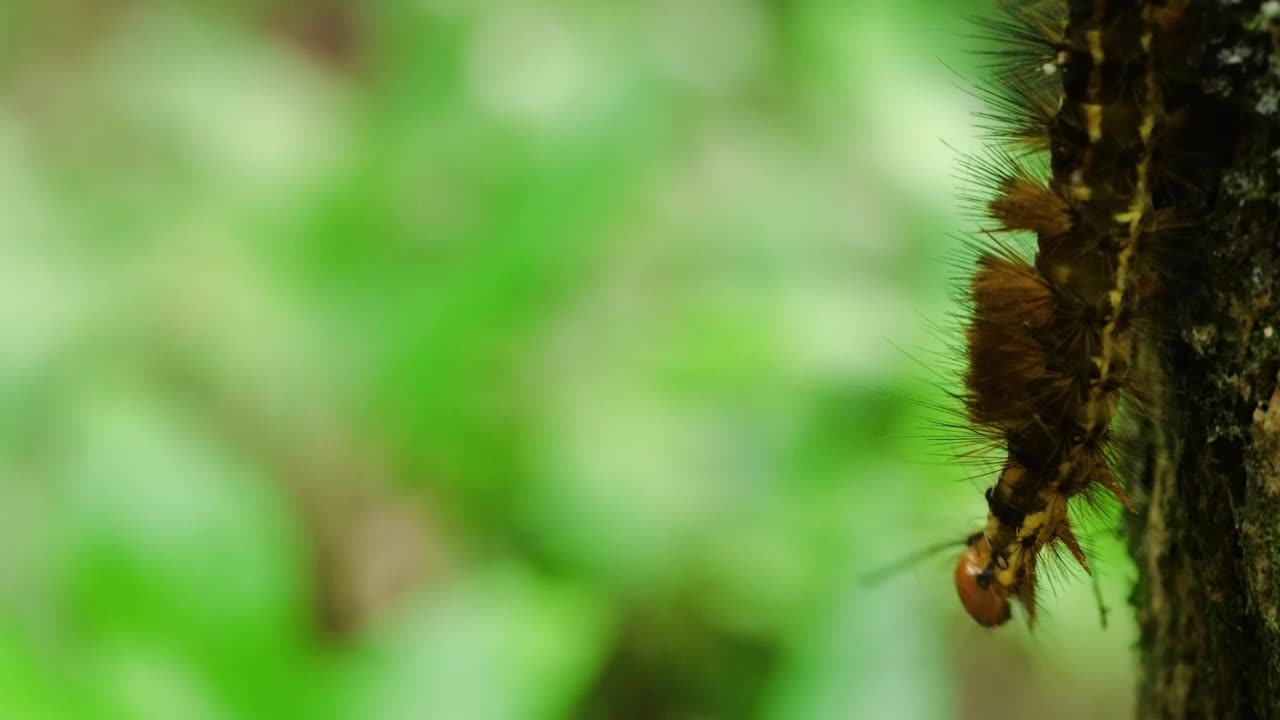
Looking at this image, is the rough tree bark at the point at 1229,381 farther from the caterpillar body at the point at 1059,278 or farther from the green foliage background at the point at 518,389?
the green foliage background at the point at 518,389

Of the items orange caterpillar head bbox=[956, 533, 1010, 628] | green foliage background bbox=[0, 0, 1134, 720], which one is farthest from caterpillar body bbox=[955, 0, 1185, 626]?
green foliage background bbox=[0, 0, 1134, 720]

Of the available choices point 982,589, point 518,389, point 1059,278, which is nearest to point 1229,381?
point 1059,278

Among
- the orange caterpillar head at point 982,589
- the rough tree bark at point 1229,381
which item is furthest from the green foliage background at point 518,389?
the rough tree bark at point 1229,381

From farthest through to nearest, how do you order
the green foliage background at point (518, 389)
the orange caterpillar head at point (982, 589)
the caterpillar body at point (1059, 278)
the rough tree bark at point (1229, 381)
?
the green foliage background at point (518, 389)
the orange caterpillar head at point (982, 589)
the caterpillar body at point (1059, 278)
the rough tree bark at point (1229, 381)

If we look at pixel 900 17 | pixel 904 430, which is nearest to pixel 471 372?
pixel 904 430

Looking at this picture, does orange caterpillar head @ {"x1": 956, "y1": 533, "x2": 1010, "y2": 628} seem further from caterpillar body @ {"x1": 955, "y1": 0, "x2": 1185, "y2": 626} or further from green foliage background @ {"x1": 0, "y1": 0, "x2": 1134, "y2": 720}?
green foliage background @ {"x1": 0, "y1": 0, "x2": 1134, "y2": 720}

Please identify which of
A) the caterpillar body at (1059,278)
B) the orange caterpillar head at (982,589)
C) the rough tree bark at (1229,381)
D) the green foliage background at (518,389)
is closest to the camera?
the rough tree bark at (1229,381)

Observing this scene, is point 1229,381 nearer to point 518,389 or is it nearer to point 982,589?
point 982,589
